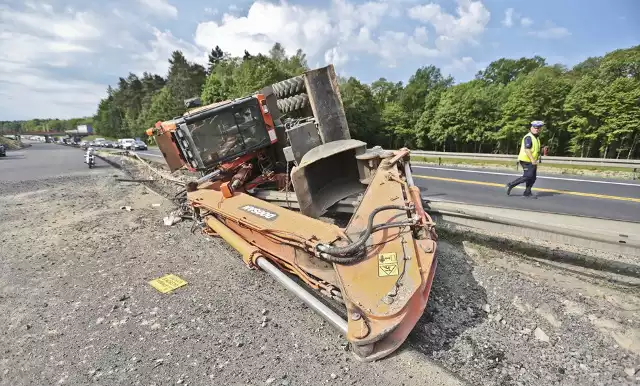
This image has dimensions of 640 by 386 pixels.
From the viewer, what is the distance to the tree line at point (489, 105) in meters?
25.7

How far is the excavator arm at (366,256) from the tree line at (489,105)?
2594 cm

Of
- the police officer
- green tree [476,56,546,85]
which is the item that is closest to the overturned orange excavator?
the police officer

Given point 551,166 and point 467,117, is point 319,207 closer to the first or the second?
point 551,166

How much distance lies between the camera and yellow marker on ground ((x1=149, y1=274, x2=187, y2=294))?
3.92 meters

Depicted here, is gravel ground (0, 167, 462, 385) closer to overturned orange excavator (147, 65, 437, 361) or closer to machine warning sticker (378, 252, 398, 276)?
overturned orange excavator (147, 65, 437, 361)

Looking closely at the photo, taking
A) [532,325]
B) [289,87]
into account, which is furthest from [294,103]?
[532,325]

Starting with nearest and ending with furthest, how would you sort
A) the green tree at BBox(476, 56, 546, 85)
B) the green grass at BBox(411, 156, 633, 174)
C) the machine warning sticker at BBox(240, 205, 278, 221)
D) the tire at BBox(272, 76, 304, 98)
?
1. the machine warning sticker at BBox(240, 205, 278, 221)
2. the tire at BBox(272, 76, 304, 98)
3. the green grass at BBox(411, 156, 633, 174)
4. the green tree at BBox(476, 56, 546, 85)

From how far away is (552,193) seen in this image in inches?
296

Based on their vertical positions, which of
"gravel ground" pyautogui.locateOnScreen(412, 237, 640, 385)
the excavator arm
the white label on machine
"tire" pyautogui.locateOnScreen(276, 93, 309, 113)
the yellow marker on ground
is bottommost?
"gravel ground" pyautogui.locateOnScreen(412, 237, 640, 385)

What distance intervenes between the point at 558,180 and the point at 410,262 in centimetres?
891

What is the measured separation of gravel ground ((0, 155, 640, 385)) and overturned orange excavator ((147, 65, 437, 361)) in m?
0.33

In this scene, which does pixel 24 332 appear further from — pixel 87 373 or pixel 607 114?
pixel 607 114

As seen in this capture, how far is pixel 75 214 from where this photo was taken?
7672 millimetres

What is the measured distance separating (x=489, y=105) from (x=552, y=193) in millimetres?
29157
